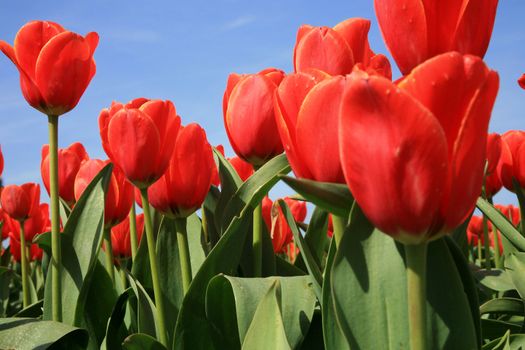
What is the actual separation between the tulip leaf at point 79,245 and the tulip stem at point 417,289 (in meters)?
1.15

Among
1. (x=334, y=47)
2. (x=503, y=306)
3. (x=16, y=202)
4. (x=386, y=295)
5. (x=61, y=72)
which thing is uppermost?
(x=61, y=72)

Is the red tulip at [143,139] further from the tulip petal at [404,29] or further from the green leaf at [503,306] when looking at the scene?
the green leaf at [503,306]

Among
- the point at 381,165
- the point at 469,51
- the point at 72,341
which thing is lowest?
the point at 72,341

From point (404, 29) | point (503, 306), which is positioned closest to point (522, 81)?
point (503, 306)

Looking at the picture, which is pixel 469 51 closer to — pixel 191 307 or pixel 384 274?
pixel 384 274

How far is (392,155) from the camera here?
2.45ft

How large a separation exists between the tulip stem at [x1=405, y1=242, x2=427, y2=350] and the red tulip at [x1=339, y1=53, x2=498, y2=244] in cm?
4

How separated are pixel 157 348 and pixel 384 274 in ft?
2.10

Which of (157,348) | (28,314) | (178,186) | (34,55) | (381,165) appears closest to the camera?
(381,165)

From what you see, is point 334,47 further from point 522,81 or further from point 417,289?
point 522,81

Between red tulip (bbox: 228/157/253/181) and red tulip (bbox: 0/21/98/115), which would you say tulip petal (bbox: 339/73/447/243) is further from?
red tulip (bbox: 228/157/253/181)

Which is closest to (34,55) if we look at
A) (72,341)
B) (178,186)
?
(178,186)

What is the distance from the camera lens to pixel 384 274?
994mm

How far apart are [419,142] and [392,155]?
35 mm
